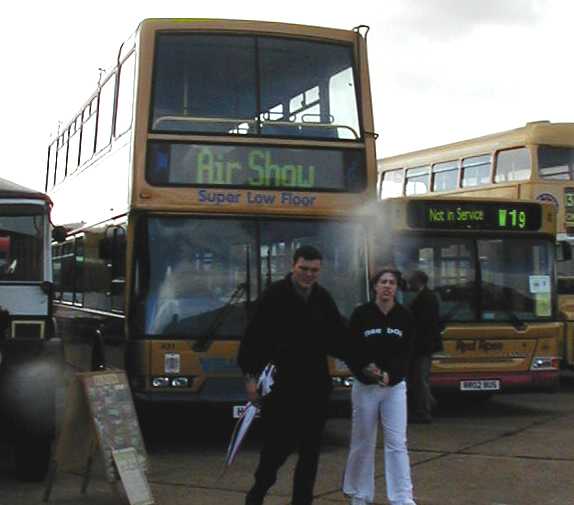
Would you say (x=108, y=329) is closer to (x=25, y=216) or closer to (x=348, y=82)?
(x=25, y=216)

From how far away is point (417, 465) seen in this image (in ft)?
31.0

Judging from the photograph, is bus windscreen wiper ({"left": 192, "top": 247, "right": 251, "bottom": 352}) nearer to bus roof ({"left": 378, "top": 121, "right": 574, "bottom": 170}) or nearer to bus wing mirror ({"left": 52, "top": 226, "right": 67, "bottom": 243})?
bus wing mirror ({"left": 52, "top": 226, "right": 67, "bottom": 243})

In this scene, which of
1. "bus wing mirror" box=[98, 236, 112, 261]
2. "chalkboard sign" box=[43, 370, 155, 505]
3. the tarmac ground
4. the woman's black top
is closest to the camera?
the woman's black top

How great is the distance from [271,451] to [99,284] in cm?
622

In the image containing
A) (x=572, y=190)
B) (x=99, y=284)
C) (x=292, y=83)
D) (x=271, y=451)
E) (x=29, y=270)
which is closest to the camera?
(x=271, y=451)

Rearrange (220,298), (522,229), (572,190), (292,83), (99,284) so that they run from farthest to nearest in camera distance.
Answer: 1. (572,190)
2. (522,229)
3. (99,284)
4. (292,83)
5. (220,298)

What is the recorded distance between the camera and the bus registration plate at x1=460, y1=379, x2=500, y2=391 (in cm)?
1288

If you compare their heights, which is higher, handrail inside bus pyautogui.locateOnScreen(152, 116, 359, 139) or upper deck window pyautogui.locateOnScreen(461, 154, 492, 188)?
upper deck window pyautogui.locateOnScreen(461, 154, 492, 188)

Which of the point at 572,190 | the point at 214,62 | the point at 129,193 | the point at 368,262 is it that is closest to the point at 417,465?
the point at 368,262

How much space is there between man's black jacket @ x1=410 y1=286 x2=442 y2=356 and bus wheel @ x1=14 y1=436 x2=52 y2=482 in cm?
503

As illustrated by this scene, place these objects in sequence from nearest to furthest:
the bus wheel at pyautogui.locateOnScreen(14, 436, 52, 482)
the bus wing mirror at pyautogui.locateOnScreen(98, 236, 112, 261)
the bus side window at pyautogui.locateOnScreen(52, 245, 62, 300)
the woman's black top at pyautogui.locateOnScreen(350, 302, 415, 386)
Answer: the woman's black top at pyautogui.locateOnScreen(350, 302, 415, 386), the bus wheel at pyautogui.locateOnScreen(14, 436, 52, 482), the bus wing mirror at pyautogui.locateOnScreen(98, 236, 112, 261), the bus side window at pyautogui.locateOnScreen(52, 245, 62, 300)

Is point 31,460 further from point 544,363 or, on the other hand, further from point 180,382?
point 544,363

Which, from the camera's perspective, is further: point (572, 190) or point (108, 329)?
point (572, 190)

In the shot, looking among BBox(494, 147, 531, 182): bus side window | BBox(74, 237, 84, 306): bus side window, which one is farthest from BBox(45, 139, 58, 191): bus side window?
BBox(494, 147, 531, 182): bus side window
